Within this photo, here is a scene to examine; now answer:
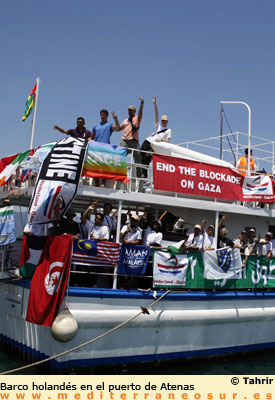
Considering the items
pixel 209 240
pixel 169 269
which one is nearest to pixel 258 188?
pixel 209 240

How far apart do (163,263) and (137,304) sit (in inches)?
42.4

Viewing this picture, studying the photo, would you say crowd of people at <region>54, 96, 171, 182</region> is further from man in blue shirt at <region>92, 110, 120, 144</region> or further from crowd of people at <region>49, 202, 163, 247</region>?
crowd of people at <region>49, 202, 163, 247</region>

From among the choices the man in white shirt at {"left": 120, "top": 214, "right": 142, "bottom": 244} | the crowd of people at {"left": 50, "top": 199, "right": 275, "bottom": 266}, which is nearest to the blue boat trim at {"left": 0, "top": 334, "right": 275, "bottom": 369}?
the crowd of people at {"left": 50, "top": 199, "right": 275, "bottom": 266}

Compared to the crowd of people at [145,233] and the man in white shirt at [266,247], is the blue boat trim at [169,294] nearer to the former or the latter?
the crowd of people at [145,233]

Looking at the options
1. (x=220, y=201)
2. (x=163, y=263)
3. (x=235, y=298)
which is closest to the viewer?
Answer: (x=163, y=263)

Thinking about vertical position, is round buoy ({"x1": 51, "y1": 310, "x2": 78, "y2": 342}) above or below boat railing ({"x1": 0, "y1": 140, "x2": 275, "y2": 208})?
below

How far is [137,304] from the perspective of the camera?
946 cm

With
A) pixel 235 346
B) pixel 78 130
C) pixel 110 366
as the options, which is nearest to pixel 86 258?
pixel 110 366

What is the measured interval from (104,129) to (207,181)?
2791 mm

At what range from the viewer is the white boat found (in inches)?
352

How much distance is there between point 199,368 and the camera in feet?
33.1

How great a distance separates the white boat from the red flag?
0.26 m

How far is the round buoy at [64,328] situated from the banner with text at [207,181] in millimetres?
3658

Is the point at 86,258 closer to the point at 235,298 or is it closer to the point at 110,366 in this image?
the point at 110,366
